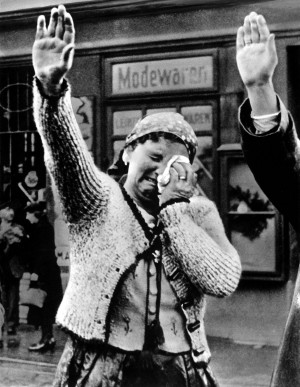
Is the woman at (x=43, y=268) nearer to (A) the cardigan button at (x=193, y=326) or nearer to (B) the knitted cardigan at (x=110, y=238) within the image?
(B) the knitted cardigan at (x=110, y=238)

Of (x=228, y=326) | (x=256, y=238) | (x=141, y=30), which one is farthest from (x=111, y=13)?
(x=228, y=326)

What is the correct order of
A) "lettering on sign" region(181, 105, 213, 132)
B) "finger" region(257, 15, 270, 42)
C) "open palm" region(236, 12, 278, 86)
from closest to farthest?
"open palm" region(236, 12, 278, 86)
"finger" region(257, 15, 270, 42)
"lettering on sign" region(181, 105, 213, 132)

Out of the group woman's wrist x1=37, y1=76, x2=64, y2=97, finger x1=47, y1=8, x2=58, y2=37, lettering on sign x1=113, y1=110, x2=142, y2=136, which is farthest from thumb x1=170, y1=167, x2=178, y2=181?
finger x1=47, y1=8, x2=58, y2=37

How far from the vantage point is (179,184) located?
2850mm

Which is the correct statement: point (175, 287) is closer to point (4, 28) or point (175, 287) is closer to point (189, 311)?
point (189, 311)

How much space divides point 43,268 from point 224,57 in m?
1.33

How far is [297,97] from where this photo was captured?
9.03ft

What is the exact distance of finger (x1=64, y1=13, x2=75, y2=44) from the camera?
2846 mm

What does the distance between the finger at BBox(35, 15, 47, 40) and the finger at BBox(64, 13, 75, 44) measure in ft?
0.34

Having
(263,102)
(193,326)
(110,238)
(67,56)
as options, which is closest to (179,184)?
(110,238)

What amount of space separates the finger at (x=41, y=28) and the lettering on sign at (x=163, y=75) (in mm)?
360

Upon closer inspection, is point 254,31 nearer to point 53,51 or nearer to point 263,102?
point 263,102

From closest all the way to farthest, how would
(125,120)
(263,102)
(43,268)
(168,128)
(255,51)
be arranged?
(263,102), (255,51), (168,128), (125,120), (43,268)

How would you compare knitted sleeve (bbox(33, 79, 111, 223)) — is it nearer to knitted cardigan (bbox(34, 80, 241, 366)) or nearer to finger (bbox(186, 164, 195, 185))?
knitted cardigan (bbox(34, 80, 241, 366))
